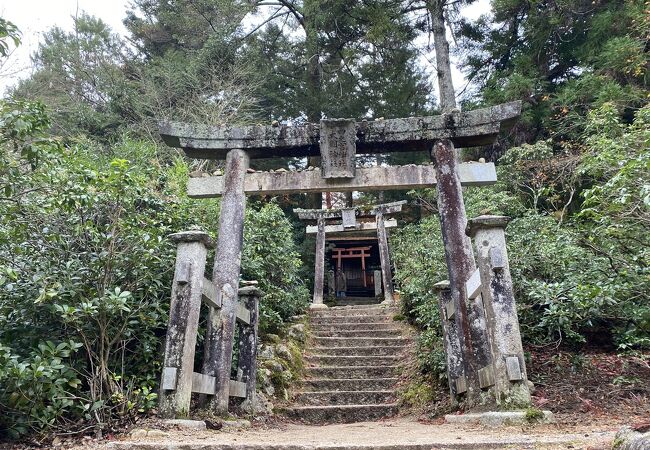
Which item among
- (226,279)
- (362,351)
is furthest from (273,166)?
(226,279)

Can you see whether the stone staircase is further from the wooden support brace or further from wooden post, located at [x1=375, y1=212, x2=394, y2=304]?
wooden post, located at [x1=375, y1=212, x2=394, y2=304]

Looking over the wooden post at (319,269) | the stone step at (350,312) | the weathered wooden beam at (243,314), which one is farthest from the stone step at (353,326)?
the weathered wooden beam at (243,314)

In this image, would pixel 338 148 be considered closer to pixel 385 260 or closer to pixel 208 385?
pixel 208 385

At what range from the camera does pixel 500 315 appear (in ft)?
13.3

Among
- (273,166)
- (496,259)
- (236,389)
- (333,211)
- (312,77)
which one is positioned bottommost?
(236,389)

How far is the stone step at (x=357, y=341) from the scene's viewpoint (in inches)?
354

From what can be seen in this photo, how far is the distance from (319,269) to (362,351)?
5161mm

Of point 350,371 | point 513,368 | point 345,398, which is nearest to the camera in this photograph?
point 513,368

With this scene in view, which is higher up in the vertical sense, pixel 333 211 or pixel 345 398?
pixel 333 211

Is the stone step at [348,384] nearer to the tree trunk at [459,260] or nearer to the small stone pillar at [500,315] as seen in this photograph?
the tree trunk at [459,260]

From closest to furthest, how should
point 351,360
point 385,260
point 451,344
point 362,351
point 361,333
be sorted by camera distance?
point 451,344, point 351,360, point 362,351, point 361,333, point 385,260

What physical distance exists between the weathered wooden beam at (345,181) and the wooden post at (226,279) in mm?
153

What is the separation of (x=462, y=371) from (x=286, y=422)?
2383mm

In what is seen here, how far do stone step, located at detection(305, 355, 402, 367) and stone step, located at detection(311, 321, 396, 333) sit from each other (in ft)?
5.13
